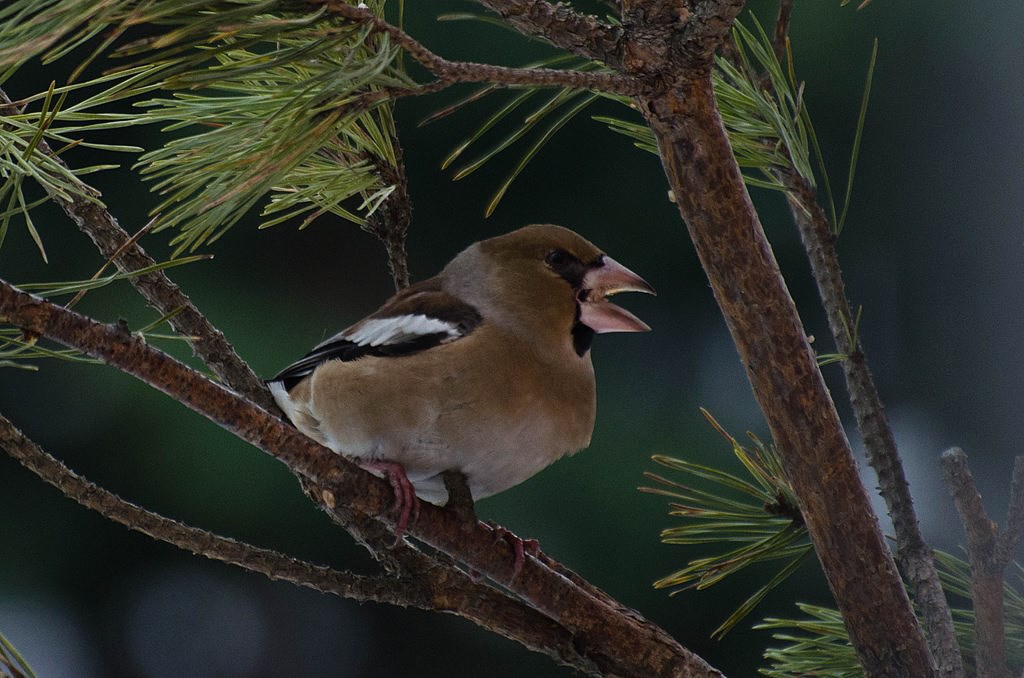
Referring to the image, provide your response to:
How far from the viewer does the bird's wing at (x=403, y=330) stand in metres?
0.91

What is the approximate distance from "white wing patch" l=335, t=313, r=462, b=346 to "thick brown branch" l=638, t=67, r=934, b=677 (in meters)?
0.34

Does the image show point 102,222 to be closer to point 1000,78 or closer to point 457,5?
point 457,5

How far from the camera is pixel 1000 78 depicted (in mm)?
1693

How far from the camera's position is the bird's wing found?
2.98ft

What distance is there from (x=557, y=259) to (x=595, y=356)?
917mm

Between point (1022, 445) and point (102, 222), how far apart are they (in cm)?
110

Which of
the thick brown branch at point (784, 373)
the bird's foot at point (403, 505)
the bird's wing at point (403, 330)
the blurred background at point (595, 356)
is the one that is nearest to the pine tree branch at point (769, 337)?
the thick brown branch at point (784, 373)

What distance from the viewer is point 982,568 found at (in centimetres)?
70

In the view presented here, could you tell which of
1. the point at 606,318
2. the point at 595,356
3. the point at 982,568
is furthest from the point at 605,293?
the point at 595,356

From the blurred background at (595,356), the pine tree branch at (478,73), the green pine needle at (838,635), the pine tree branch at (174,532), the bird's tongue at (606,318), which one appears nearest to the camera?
the pine tree branch at (478,73)

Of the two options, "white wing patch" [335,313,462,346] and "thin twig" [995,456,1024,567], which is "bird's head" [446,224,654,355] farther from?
"thin twig" [995,456,1024,567]

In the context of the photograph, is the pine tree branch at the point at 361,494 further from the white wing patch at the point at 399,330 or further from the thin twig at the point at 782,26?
the thin twig at the point at 782,26

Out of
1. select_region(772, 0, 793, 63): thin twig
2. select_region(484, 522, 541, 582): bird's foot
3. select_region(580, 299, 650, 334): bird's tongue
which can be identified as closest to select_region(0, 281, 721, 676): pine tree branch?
select_region(484, 522, 541, 582): bird's foot

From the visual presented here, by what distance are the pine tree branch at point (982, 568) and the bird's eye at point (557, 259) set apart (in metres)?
0.38
